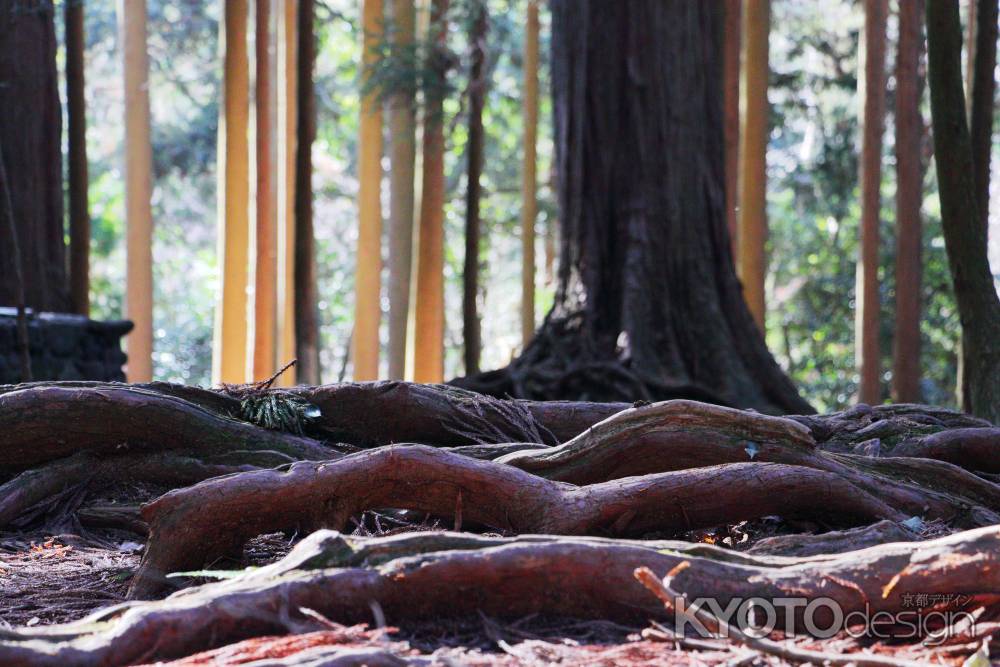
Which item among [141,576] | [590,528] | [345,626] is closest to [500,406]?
[590,528]

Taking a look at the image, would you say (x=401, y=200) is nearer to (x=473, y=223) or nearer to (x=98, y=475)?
(x=473, y=223)

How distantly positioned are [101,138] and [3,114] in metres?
30.4

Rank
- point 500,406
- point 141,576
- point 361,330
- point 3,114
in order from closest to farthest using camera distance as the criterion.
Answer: point 141,576
point 500,406
point 3,114
point 361,330

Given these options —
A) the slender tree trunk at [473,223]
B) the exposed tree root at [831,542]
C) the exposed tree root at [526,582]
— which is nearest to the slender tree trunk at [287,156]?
the slender tree trunk at [473,223]

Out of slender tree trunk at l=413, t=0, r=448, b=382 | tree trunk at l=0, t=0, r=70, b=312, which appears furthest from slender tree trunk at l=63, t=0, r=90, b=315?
slender tree trunk at l=413, t=0, r=448, b=382

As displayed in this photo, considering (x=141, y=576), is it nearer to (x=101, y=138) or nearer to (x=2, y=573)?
(x=2, y=573)

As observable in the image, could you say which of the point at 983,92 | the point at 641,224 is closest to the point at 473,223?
the point at 641,224

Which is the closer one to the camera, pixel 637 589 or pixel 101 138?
pixel 637 589

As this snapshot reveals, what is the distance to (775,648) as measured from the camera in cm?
252

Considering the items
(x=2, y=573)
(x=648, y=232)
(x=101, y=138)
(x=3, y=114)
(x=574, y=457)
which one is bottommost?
(x=2, y=573)

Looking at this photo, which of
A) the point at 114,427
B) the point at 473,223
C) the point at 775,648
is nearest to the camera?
the point at 775,648

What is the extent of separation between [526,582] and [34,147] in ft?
30.6

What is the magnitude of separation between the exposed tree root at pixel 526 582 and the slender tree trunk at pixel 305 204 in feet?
32.4

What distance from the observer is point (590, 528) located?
3.64 metres
